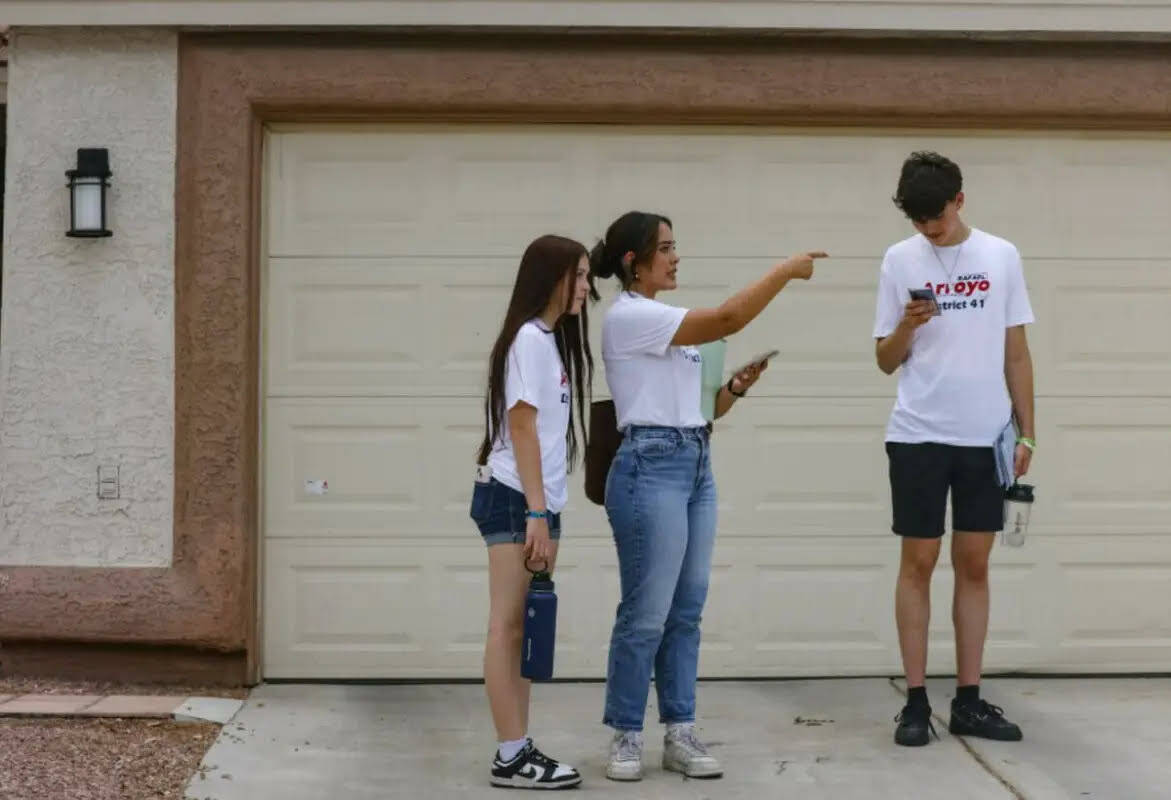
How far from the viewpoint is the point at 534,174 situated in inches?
262

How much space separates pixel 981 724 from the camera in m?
5.54

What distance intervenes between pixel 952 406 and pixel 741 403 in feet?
4.63

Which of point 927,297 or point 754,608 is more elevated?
point 927,297

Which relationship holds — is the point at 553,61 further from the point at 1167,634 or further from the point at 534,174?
the point at 1167,634

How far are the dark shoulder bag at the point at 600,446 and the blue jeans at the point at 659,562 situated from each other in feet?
0.25

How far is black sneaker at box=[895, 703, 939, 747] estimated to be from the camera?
548 cm

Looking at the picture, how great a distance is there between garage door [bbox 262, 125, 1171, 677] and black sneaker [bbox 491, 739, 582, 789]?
1.63 metres

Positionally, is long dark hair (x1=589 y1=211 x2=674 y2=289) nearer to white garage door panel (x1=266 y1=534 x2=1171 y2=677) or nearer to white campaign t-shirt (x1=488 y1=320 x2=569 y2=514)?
white campaign t-shirt (x1=488 y1=320 x2=569 y2=514)

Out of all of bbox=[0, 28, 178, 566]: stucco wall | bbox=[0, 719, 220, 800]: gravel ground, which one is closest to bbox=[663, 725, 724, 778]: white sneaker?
bbox=[0, 719, 220, 800]: gravel ground

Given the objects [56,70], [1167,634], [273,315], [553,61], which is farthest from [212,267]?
[1167,634]

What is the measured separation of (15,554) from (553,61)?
8.97 feet

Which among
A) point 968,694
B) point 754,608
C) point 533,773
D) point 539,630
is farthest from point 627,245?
point 754,608

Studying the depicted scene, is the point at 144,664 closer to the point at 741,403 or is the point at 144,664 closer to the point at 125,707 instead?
the point at 125,707

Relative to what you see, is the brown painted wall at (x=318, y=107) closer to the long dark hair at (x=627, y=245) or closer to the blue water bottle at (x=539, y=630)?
the long dark hair at (x=627, y=245)
